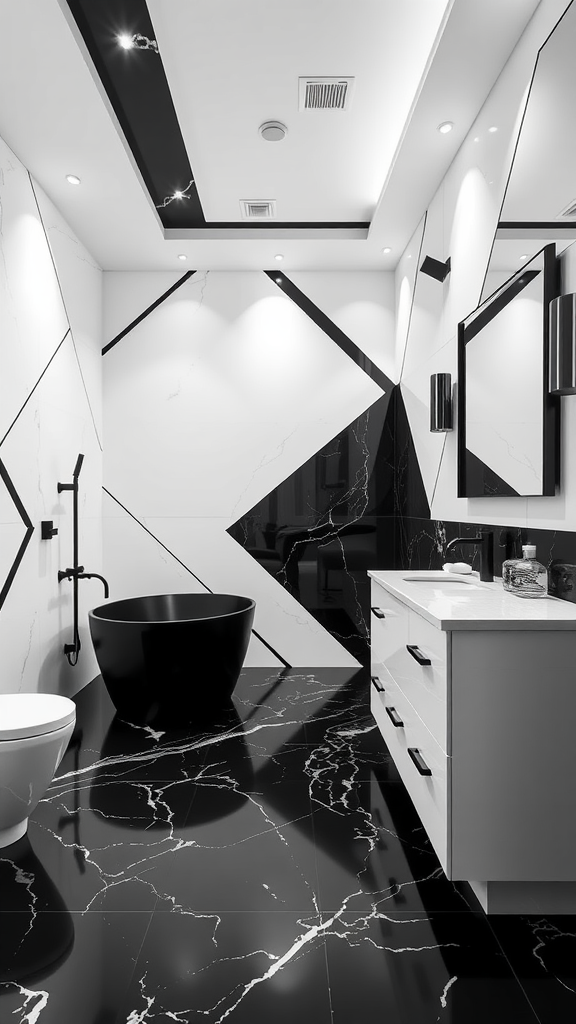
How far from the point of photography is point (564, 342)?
5.26 ft

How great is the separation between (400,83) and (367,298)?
5.21ft

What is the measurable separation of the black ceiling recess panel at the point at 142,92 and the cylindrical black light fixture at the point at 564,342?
1.71 metres

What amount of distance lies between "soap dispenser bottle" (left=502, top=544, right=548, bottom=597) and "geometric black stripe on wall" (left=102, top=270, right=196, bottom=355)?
2.92 meters

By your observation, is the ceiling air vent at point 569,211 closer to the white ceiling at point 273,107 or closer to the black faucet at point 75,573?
the white ceiling at point 273,107

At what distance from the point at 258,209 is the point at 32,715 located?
9.16 feet

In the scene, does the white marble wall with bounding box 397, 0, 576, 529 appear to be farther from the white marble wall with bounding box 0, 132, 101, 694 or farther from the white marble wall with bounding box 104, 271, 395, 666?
the white marble wall with bounding box 0, 132, 101, 694

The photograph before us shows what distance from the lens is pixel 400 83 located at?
94.0 inches

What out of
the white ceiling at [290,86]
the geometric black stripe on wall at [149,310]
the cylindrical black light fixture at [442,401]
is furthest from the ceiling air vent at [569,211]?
the geometric black stripe on wall at [149,310]

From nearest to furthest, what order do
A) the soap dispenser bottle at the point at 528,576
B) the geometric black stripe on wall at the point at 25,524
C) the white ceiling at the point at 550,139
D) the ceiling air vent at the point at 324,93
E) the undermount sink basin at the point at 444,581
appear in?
the white ceiling at the point at 550,139
the soap dispenser bottle at the point at 528,576
the undermount sink basin at the point at 444,581
the ceiling air vent at the point at 324,93
the geometric black stripe on wall at the point at 25,524

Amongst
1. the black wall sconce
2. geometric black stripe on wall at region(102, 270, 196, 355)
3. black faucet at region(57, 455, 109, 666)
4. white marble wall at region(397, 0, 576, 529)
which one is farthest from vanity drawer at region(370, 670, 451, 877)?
geometric black stripe on wall at region(102, 270, 196, 355)

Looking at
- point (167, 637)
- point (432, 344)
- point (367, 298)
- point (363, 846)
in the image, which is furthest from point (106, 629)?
point (367, 298)

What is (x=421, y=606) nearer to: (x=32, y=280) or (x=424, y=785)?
(x=424, y=785)

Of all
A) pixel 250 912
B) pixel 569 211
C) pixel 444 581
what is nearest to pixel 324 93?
pixel 569 211

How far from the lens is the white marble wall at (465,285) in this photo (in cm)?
191
